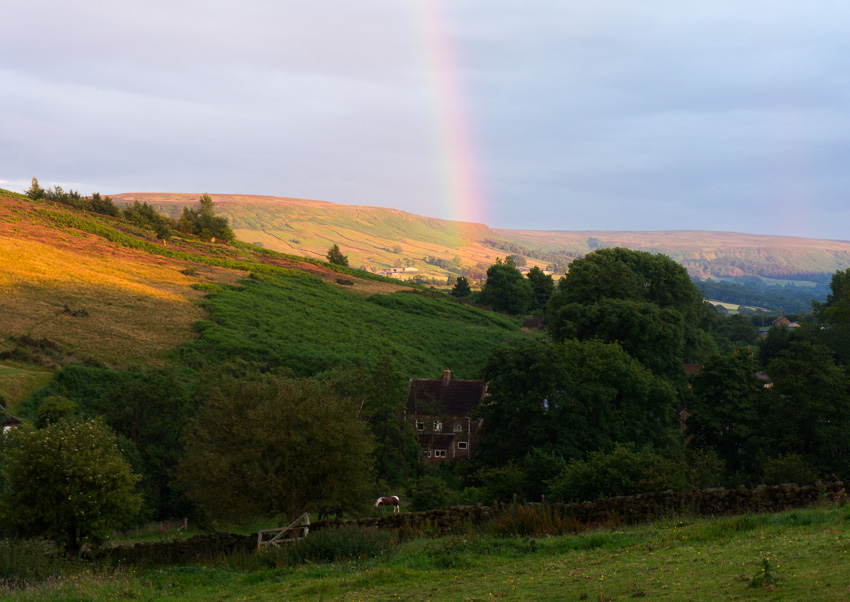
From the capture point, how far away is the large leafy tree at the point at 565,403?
3141 centimetres

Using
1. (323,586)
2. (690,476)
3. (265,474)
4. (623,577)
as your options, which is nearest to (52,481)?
(265,474)

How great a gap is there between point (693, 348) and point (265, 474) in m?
49.1

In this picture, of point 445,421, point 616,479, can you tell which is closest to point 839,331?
point 445,421

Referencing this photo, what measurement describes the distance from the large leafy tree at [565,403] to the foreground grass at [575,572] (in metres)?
18.1

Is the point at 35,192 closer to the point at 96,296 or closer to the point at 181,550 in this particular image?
the point at 96,296

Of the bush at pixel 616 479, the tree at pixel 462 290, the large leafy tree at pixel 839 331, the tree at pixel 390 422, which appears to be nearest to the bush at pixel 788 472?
the bush at pixel 616 479

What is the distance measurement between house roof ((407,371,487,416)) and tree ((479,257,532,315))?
63867mm

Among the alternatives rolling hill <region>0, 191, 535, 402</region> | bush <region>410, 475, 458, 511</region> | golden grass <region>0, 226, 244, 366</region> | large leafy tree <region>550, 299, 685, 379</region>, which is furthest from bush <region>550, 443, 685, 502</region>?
golden grass <region>0, 226, 244, 366</region>

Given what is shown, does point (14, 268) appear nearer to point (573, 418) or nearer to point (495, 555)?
point (573, 418)

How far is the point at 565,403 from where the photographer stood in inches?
1267

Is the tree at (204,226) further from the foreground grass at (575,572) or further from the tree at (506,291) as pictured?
the foreground grass at (575,572)

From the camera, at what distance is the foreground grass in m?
8.20

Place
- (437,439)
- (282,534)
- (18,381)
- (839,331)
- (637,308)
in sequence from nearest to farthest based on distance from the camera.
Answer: (282,534), (18,381), (637,308), (437,439), (839,331)

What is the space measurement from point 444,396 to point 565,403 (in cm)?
1706
